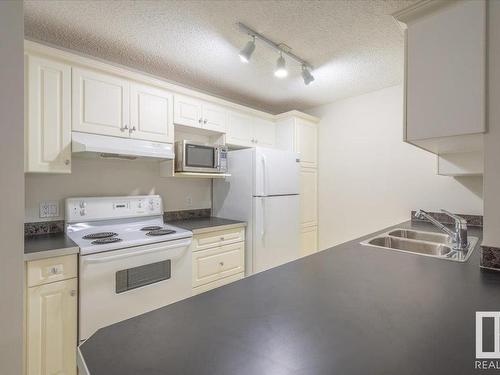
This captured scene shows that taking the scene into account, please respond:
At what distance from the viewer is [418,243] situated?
5.66ft

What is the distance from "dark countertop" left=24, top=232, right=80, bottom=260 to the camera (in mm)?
1415

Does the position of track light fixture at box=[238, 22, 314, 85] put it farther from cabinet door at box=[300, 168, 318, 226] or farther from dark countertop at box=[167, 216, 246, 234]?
dark countertop at box=[167, 216, 246, 234]

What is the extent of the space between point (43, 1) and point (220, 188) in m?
2.02

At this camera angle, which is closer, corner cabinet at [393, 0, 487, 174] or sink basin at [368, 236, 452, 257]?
corner cabinet at [393, 0, 487, 174]

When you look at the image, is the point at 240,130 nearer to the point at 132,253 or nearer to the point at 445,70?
the point at 132,253

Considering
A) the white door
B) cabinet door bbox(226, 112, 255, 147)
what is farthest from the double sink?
cabinet door bbox(226, 112, 255, 147)

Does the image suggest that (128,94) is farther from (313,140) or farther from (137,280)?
(313,140)

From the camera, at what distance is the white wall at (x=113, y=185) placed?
6.23ft

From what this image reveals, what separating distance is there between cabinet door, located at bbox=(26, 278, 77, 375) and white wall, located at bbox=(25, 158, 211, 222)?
72 centimetres

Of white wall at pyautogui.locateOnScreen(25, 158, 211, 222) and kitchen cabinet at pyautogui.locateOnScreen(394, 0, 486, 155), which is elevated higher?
kitchen cabinet at pyautogui.locateOnScreen(394, 0, 486, 155)

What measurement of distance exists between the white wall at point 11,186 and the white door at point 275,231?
177 cm

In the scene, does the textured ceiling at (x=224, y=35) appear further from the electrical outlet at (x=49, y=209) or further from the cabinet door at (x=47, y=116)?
the electrical outlet at (x=49, y=209)

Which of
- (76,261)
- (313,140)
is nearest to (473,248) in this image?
(313,140)

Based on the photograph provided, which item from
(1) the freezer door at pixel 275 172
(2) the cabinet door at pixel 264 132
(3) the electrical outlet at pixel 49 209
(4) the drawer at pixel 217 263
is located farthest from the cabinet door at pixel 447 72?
(3) the electrical outlet at pixel 49 209
